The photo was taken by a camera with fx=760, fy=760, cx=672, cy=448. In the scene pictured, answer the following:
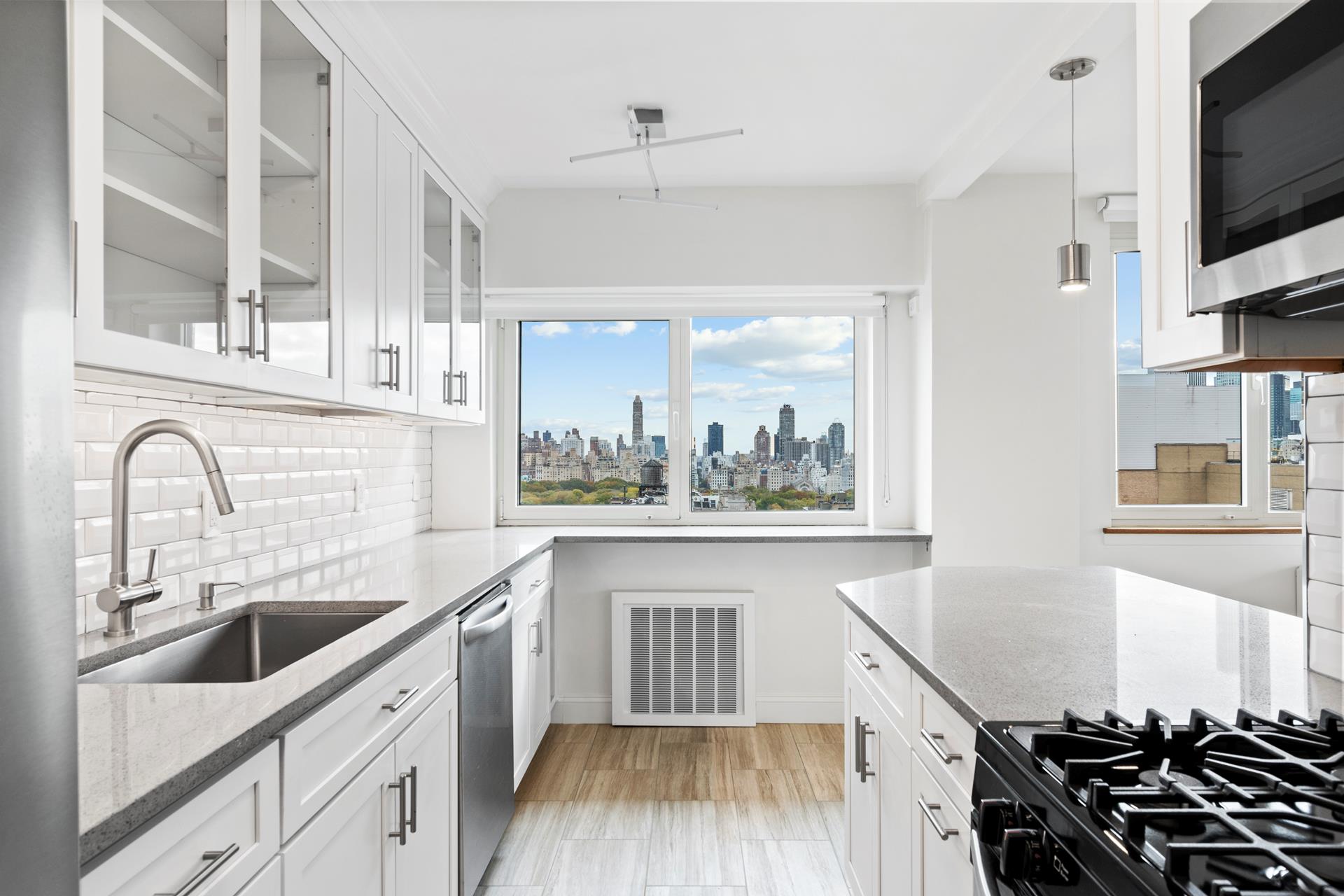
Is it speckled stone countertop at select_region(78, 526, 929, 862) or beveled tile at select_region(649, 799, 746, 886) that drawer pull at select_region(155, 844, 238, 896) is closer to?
speckled stone countertop at select_region(78, 526, 929, 862)

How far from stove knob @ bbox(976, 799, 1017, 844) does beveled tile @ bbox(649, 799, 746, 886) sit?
5.14 ft

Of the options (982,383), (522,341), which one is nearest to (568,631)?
(522,341)

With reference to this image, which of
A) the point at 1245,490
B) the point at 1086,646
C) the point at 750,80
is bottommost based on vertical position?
the point at 1086,646

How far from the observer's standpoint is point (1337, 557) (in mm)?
1227

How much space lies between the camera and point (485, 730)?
7.18ft

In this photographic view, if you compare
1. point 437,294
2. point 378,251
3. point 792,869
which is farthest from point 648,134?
point 792,869

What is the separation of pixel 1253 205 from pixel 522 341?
10.9 feet

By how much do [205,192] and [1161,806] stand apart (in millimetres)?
1765

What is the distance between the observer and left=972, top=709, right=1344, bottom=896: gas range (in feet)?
2.17

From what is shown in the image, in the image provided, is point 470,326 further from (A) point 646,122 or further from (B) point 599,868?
(B) point 599,868

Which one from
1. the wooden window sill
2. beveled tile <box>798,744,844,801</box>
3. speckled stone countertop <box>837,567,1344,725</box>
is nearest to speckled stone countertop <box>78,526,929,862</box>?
speckled stone countertop <box>837,567,1344,725</box>

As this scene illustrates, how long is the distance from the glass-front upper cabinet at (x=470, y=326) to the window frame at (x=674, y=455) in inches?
16.0

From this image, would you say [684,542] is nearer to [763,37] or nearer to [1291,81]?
[763,37]

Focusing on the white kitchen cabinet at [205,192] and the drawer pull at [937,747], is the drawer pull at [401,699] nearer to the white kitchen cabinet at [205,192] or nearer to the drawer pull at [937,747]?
the white kitchen cabinet at [205,192]
